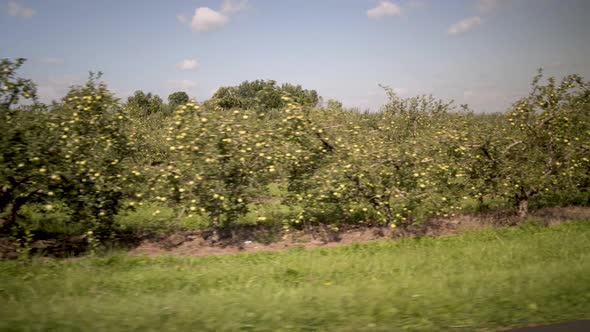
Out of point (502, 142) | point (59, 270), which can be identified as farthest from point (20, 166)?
point (502, 142)

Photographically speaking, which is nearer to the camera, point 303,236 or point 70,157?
point 70,157

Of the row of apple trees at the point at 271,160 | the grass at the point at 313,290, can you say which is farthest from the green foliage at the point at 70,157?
the grass at the point at 313,290

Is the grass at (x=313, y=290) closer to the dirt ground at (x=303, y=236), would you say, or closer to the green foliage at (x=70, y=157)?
the dirt ground at (x=303, y=236)

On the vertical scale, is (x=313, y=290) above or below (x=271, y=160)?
below

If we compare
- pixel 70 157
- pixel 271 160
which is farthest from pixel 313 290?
pixel 70 157

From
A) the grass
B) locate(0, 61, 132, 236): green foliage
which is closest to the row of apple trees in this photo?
locate(0, 61, 132, 236): green foliage

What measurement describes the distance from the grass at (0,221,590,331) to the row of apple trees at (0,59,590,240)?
1548 mm

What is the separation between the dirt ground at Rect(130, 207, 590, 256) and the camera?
9.82 metres

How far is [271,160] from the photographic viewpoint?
9.58m

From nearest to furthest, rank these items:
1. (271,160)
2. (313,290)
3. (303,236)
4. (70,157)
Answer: (313,290) → (70,157) → (271,160) → (303,236)

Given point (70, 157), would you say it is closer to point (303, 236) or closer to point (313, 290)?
Answer: point (303, 236)

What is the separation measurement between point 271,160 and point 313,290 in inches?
178

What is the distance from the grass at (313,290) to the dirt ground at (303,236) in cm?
104

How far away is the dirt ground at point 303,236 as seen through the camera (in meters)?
9.82
